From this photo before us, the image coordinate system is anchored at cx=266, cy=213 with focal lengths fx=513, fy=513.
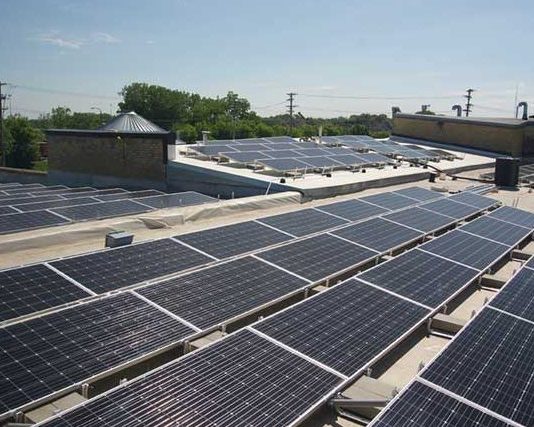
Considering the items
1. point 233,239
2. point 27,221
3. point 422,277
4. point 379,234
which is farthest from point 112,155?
point 422,277

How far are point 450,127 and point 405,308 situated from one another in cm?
5002

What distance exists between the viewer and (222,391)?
6.92 metres

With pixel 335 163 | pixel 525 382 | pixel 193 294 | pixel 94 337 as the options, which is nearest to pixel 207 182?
pixel 335 163

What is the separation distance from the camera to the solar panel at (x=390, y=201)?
69.9ft

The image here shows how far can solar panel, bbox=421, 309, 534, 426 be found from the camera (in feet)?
23.6

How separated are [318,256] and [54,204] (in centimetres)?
1273

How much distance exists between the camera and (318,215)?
18125mm

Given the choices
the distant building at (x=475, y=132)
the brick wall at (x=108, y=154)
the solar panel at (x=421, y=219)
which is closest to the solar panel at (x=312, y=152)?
the brick wall at (x=108, y=154)

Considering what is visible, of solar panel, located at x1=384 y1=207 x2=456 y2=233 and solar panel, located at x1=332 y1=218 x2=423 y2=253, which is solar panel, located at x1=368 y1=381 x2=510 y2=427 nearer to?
solar panel, located at x1=332 y1=218 x2=423 y2=253

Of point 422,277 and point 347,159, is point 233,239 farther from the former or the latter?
point 347,159

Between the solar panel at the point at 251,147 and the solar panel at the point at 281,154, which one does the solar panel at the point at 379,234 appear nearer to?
the solar panel at the point at 281,154

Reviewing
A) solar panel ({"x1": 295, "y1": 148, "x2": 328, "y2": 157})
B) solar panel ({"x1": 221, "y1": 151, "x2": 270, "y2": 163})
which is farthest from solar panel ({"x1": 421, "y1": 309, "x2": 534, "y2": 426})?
solar panel ({"x1": 295, "y1": 148, "x2": 328, "y2": 157})

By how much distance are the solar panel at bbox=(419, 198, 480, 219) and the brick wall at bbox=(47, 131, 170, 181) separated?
14.2m

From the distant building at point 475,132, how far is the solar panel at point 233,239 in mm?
44129
